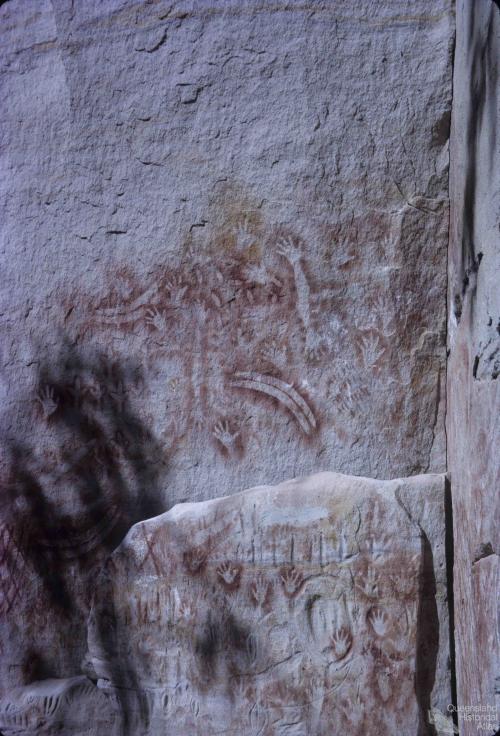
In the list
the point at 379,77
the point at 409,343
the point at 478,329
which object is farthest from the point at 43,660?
the point at 379,77

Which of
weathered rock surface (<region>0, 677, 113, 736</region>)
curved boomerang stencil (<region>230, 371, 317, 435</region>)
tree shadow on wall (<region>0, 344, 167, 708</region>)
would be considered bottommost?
weathered rock surface (<region>0, 677, 113, 736</region>)

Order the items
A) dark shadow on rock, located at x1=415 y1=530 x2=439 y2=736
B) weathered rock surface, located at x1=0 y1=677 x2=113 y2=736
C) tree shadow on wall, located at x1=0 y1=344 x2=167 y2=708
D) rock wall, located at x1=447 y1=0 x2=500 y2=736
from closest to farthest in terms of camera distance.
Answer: rock wall, located at x1=447 y1=0 x2=500 y2=736, dark shadow on rock, located at x1=415 y1=530 x2=439 y2=736, weathered rock surface, located at x1=0 y1=677 x2=113 y2=736, tree shadow on wall, located at x1=0 y1=344 x2=167 y2=708

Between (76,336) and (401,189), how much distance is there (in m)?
1.12

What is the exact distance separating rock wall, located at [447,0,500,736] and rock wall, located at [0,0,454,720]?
0.18m

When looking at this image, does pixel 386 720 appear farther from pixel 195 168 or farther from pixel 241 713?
pixel 195 168

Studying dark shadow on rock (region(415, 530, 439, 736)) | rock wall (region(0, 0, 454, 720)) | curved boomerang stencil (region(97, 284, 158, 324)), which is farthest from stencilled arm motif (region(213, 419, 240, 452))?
dark shadow on rock (region(415, 530, 439, 736))

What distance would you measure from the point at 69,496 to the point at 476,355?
143 cm

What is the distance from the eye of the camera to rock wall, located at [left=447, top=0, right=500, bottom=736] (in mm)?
1573

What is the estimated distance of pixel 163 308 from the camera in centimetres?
266

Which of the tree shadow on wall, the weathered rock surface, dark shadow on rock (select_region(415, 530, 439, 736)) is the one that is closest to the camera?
dark shadow on rock (select_region(415, 530, 439, 736))

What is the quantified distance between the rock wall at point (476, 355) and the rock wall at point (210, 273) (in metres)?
0.18

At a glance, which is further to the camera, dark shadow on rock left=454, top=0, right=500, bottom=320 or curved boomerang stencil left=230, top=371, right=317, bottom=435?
curved boomerang stencil left=230, top=371, right=317, bottom=435

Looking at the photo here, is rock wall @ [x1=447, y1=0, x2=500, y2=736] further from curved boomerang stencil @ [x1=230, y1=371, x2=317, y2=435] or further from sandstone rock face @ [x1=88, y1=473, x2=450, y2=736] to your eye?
curved boomerang stencil @ [x1=230, y1=371, x2=317, y2=435]

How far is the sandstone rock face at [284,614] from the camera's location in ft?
7.33
